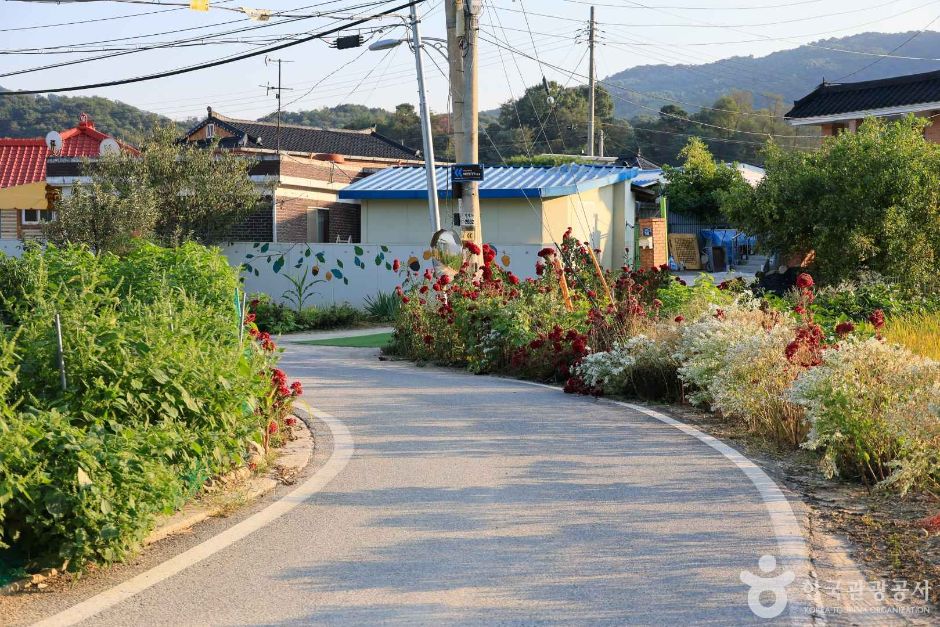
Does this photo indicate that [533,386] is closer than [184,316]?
No

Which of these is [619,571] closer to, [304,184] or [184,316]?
[184,316]

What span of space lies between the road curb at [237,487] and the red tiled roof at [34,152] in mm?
43432

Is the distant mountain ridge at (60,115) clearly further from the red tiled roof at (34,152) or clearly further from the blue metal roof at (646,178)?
the blue metal roof at (646,178)

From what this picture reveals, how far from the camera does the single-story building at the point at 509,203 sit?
2894 centimetres

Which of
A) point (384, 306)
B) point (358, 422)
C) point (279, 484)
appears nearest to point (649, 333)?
point (358, 422)

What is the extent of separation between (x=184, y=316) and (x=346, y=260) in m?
19.9

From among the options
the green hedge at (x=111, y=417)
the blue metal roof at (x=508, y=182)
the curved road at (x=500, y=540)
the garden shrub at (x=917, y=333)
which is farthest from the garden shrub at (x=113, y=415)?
the blue metal roof at (x=508, y=182)

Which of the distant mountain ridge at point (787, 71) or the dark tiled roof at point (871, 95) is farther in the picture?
the distant mountain ridge at point (787, 71)

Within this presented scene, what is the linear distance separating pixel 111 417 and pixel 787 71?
184041 millimetres

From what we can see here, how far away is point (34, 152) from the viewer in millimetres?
50844

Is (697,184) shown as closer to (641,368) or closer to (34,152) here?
(34,152)

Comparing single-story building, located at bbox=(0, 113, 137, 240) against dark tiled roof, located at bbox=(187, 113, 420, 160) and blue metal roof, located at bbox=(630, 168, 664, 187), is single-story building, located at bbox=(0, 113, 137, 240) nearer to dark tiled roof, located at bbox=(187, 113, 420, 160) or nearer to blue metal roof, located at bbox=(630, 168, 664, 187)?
dark tiled roof, located at bbox=(187, 113, 420, 160)

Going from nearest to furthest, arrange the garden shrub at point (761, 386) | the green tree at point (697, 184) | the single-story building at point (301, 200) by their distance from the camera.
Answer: the garden shrub at point (761, 386) < the single-story building at point (301, 200) < the green tree at point (697, 184)

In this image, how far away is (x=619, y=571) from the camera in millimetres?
5598
